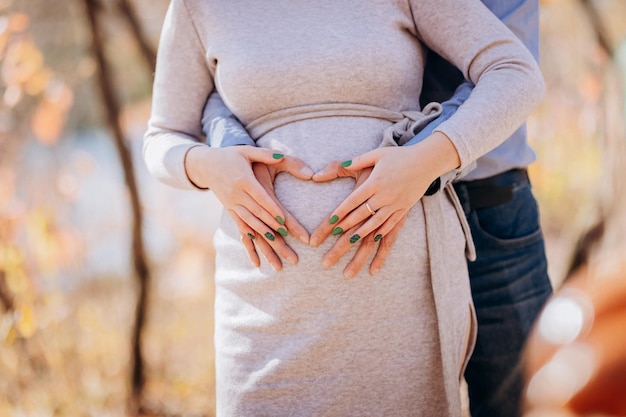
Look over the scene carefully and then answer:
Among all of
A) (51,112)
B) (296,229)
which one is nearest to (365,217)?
(296,229)

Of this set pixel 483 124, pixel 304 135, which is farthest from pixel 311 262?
pixel 483 124

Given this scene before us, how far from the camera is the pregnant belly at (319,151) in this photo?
1390 mm

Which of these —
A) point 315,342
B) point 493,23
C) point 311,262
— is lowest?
point 315,342

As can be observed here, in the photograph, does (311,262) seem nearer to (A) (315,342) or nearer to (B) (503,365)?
(A) (315,342)

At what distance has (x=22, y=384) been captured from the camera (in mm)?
3053

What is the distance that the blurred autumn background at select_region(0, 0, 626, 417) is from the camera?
301 centimetres

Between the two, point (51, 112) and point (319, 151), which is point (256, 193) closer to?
point (319, 151)

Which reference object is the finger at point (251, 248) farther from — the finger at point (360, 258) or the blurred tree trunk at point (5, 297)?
the blurred tree trunk at point (5, 297)

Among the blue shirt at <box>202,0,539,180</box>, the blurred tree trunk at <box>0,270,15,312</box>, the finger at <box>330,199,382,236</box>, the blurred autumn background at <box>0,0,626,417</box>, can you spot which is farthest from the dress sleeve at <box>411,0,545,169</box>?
the blurred tree trunk at <box>0,270,15,312</box>

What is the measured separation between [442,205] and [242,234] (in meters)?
0.47

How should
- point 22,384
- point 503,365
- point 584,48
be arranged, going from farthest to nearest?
point 584,48 → point 22,384 → point 503,365

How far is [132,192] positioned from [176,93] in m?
1.46

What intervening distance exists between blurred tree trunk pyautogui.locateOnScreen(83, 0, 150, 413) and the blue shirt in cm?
140

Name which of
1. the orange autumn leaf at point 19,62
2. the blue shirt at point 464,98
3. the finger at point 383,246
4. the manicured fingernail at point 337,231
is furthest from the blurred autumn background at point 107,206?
the manicured fingernail at point 337,231
